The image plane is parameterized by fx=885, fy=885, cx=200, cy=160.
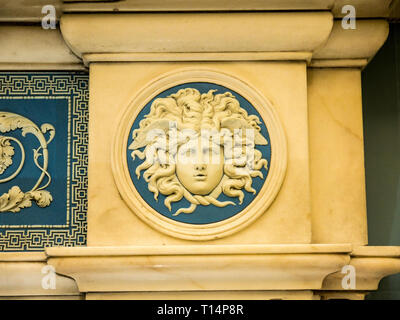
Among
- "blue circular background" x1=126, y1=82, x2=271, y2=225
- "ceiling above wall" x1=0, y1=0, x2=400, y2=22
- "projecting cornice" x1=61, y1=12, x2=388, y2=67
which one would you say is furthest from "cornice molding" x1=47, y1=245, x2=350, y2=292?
"ceiling above wall" x1=0, y1=0, x2=400, y2=22

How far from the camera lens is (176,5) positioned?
8.57ft

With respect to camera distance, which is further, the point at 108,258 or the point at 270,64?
the point at 270,64

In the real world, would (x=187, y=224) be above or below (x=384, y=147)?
below

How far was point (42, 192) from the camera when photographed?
2.64 m

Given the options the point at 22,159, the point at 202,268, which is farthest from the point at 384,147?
the point at 22,159

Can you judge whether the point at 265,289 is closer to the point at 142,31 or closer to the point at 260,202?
the point at 260,202

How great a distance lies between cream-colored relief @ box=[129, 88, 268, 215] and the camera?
2.57 meters

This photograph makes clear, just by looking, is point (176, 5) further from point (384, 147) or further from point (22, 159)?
point (384, 147)

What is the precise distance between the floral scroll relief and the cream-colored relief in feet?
0.93

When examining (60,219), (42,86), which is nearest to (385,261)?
Result: (60,219)

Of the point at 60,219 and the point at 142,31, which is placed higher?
the point at 142,31

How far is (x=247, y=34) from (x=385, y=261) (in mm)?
771

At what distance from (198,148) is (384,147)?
70cm
